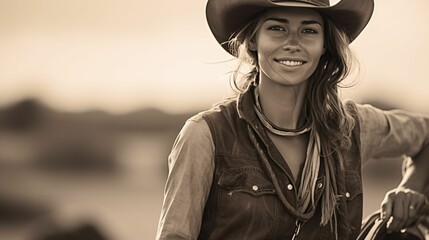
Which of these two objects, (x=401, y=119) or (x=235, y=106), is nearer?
(x=235, y=106)

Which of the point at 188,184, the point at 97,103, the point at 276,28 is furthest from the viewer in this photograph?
the point at 97,103

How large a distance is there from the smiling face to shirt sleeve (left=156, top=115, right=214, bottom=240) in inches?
11.5

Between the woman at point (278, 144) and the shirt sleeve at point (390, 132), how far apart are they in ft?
0.25

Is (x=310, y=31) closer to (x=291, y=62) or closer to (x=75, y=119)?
(x=291, y=62)

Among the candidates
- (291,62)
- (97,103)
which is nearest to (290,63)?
(291,62)

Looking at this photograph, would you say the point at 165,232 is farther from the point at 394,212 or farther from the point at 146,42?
the point at 146,42

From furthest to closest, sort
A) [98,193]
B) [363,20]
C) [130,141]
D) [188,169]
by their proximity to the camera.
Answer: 1. [130,141]
2. [98,193]
3. [363,20]
4. [188,169]

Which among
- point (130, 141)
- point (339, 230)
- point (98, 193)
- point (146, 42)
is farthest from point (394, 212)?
point (146, 42)

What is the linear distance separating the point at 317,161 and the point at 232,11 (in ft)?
1.76

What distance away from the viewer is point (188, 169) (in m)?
4.14

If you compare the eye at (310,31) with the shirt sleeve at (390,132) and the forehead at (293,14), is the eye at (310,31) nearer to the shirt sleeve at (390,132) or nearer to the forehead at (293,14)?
the forehead at (293,14)

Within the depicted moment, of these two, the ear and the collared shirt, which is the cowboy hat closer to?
the ear

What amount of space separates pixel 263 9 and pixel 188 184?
595 millimetres

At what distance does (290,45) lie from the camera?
4.20 meters
